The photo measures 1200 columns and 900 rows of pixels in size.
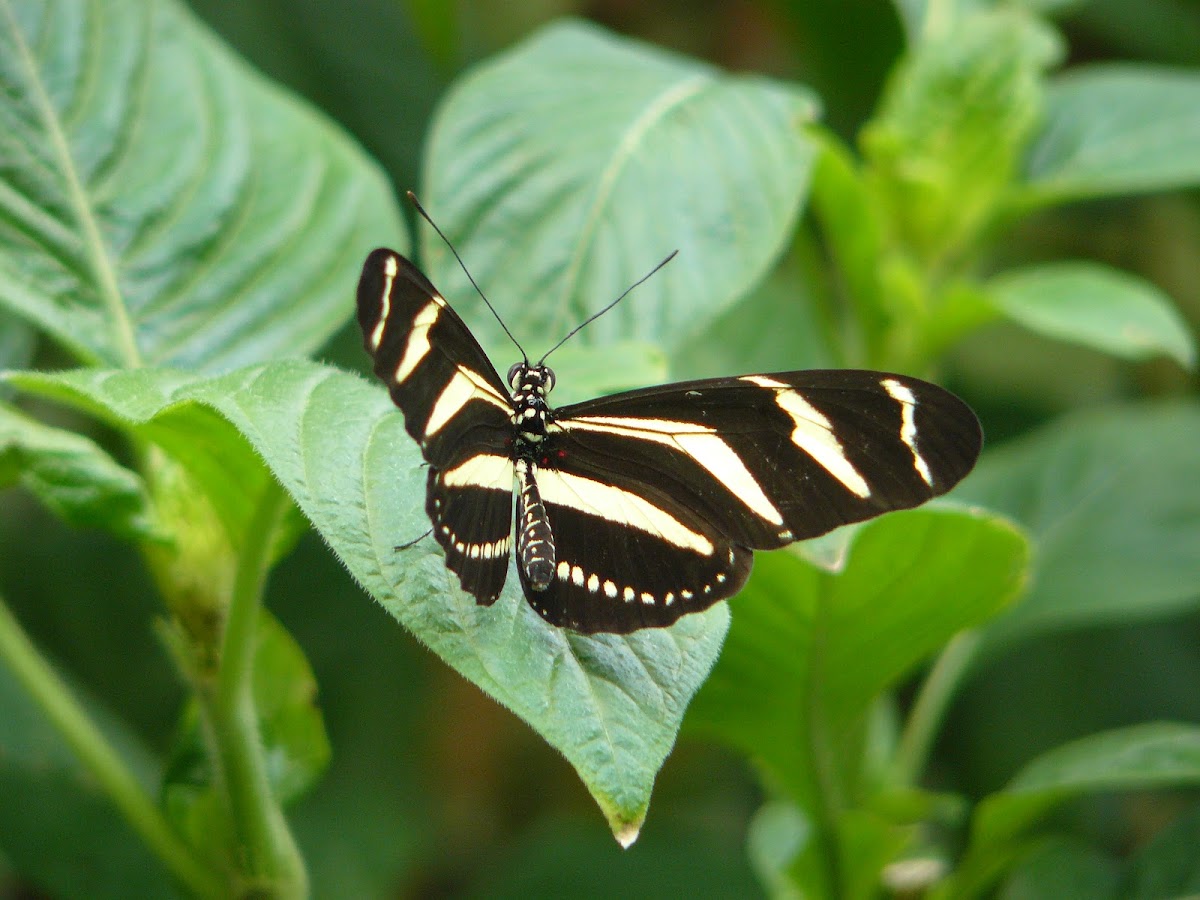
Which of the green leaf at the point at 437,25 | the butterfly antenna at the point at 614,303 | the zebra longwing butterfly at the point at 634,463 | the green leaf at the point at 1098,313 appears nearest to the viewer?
the zebra longwing butterfly at the point at 634,463

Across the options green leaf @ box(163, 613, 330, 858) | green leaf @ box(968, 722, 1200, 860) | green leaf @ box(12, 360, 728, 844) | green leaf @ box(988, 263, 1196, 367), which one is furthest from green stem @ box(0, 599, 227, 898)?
green leaf @ box(988, 263, 1196, 367)

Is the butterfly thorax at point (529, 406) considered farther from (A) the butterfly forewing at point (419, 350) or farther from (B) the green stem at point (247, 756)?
(B) the green stem at point (247, 756)

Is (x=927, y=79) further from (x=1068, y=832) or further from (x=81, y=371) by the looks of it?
(x=1068, y=832)

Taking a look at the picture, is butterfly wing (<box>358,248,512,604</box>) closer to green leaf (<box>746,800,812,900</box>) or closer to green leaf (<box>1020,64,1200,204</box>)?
green leaf (<box>746,800,812,900</box>)

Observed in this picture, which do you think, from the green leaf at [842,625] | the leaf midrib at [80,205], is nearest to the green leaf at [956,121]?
the green leaf at [842,625]

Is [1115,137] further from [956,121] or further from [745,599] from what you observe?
[745,599]

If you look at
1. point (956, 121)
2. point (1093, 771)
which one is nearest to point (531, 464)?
point (1093, 771)
